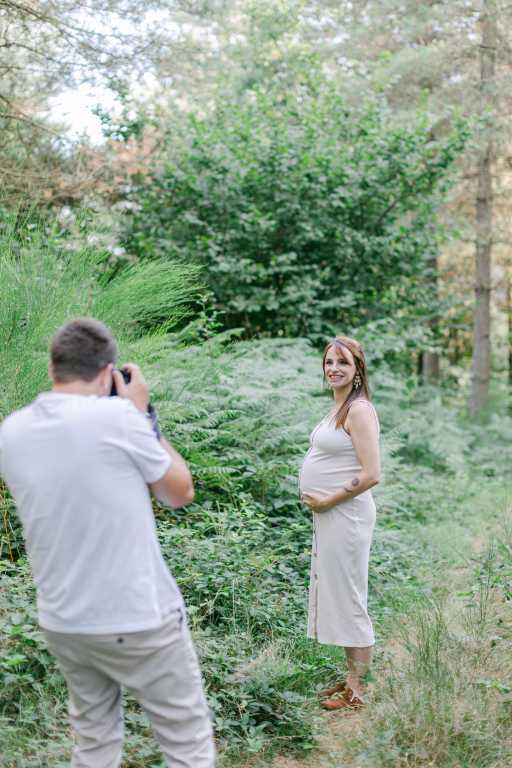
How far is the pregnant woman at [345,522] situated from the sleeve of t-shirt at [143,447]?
6.83 feet

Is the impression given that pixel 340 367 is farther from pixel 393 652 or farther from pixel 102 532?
pixel 102 532

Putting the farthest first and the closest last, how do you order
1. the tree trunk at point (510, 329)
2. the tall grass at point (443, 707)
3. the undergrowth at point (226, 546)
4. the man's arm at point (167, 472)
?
the tree trunk at point (510, 329), the undergrowth at point (226, 546), the tall grass at point (443, 707), the man's arm at point (167, 472)

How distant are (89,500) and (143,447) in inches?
9.8

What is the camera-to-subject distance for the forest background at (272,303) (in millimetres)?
4188

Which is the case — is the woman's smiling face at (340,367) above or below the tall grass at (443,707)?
above

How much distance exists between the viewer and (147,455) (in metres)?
2.61

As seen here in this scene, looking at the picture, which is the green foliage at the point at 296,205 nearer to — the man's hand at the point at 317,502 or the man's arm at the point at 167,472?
the man's hand at the point at 317,502

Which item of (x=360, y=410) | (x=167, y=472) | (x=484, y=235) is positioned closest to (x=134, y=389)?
(x=167, y=472)

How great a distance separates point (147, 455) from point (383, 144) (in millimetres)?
10391

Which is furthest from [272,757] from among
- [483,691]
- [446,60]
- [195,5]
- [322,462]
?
[446,60]

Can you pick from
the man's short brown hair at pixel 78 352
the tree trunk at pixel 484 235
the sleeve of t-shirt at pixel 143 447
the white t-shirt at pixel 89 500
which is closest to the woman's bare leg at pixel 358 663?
the white t-shirt at pixel 89 500

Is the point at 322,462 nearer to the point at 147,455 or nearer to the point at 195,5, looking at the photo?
the point at 147,455

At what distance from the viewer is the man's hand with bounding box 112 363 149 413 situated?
9.50 ft

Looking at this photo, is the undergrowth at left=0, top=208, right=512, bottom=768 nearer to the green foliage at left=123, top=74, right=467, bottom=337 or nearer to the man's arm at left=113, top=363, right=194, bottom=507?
the man's arm at left=113, top=363, right=194, bottom=507
